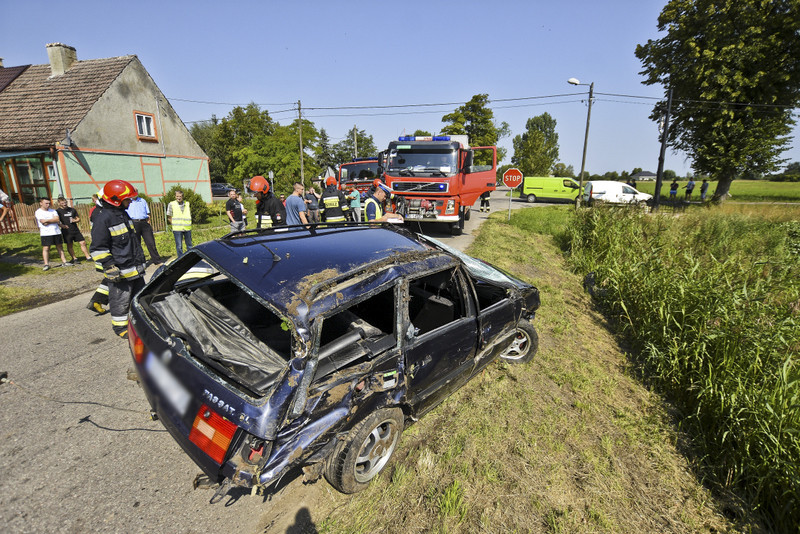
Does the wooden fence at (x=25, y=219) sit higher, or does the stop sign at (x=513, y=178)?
the stop sign at (x=513, y=178)

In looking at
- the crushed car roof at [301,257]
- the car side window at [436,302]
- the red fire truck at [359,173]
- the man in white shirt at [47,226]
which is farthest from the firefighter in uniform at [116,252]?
the red fire truck at [359,173]

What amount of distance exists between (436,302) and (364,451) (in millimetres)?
1383

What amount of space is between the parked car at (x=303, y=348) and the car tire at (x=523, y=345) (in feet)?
2.70

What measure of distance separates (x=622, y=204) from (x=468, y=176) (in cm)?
431

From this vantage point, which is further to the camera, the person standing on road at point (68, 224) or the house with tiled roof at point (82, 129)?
the house with tiled roof at point (82, 129)

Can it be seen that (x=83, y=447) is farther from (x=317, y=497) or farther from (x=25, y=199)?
(x=25, y=199)

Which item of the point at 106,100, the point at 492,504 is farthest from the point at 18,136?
the point at 492,504

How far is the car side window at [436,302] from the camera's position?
3180 mm

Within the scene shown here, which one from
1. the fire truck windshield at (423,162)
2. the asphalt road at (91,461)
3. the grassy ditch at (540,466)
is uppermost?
the fire truck windshield at (423,162)

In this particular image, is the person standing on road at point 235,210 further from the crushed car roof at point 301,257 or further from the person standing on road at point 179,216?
the crushed car roof at point 301,257

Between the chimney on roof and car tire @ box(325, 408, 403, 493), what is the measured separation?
22.5 metres

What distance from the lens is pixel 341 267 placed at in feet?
7.86

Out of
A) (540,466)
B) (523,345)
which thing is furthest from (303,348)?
(523,345)

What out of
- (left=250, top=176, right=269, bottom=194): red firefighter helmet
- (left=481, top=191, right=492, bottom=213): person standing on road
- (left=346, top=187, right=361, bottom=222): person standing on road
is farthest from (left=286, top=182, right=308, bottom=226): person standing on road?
(left=481, top=191, right=492, bottom=213): person standing on road
